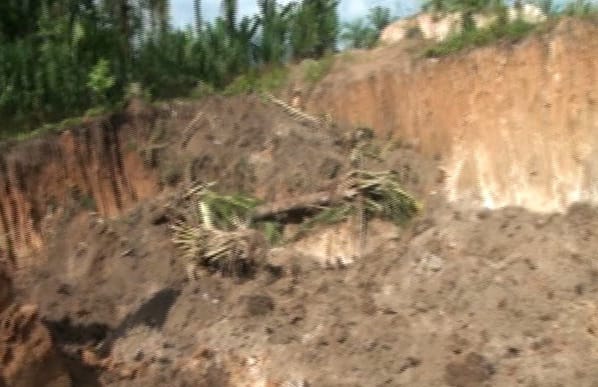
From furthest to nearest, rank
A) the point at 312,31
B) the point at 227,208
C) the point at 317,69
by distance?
the point at 312,31 → the point at 317,69 → the point at 227,208

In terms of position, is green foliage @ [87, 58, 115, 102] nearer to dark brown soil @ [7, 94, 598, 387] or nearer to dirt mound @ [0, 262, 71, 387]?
Result: dark brown soil @ [7, 94, 598, 387]

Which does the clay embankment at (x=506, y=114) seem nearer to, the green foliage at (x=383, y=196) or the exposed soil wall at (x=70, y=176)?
the green foliage at (x=383, y=196)

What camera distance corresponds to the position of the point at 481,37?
1268 centimetres

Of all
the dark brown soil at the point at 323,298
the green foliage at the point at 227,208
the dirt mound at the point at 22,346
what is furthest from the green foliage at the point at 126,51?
the dirt mound at the point at 22,346

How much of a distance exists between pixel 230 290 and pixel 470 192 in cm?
326

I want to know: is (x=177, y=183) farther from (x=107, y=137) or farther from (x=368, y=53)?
(x=368, y=53)

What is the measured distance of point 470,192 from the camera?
12508 mm

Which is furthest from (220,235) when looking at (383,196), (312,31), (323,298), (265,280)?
(312,31)

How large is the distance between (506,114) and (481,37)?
1129 millimetres

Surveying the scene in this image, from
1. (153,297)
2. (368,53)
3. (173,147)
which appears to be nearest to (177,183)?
(173,147)

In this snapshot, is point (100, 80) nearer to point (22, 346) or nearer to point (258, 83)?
point (258, 83)

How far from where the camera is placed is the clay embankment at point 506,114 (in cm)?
1169

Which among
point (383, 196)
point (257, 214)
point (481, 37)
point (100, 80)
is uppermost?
point (481, 37)

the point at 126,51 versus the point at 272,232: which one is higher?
the point at 126,51
